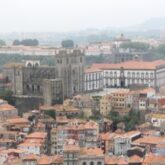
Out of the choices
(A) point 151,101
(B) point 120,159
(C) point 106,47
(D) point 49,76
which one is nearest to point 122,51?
(C) point 106,47

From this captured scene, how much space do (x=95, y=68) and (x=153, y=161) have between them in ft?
41.9

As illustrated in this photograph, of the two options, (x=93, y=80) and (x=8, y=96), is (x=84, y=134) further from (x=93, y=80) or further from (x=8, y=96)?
(x=93, y=80)

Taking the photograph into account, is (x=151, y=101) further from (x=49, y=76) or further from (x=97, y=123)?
(x=49, y=76)

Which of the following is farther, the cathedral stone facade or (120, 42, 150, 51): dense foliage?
(120, 42, 150, 51): dense foliage

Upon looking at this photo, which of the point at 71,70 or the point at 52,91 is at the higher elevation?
the point at 71,70

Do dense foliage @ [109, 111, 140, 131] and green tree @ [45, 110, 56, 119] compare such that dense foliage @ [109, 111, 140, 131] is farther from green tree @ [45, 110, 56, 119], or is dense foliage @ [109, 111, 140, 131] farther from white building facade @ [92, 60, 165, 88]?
white building facade @ [92, 60, 165, 88]

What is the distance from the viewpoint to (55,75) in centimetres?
2895

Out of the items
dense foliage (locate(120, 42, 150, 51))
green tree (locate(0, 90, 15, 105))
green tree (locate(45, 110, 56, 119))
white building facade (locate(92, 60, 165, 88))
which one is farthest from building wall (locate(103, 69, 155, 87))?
dense foliage (locate(120, 42, 150, 51))

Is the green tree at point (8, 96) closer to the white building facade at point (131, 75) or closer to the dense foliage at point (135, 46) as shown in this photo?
the white building facade at point (131, 75)

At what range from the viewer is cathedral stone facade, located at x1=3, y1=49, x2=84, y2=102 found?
93.6 feet

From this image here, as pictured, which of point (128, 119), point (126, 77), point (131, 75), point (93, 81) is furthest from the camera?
point (126, 77)

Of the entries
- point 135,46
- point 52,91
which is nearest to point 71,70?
point 52,91

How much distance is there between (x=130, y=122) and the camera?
80.7 ft

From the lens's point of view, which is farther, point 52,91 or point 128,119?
point 52,91
